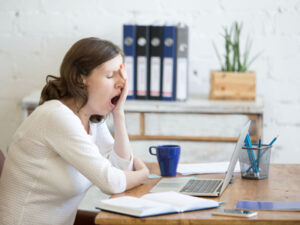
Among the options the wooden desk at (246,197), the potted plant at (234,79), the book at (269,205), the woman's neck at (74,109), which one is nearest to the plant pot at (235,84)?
the potted plant at (234,79)

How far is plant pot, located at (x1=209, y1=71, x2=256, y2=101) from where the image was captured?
254cm

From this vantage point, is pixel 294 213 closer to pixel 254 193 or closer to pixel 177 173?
pixel 254 193

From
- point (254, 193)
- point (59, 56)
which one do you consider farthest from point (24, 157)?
point (59, 56)

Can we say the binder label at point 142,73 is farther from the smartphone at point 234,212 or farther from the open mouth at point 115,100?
the smartphone at point 234,212

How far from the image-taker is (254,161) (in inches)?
63.3

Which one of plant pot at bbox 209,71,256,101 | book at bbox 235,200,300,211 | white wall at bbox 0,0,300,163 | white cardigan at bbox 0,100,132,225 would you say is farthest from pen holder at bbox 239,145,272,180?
white wall at bbox 0,0,300,163

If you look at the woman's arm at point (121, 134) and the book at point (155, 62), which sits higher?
the book at point (155, 62)

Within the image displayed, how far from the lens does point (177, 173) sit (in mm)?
1697

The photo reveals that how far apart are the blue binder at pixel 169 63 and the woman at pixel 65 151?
91 centimetres

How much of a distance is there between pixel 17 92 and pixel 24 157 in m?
1.49

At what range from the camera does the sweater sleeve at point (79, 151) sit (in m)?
1.45

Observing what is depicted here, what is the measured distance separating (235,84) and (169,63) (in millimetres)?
330

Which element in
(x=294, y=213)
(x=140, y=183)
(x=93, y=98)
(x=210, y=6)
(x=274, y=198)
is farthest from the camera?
(x=210, y=6)

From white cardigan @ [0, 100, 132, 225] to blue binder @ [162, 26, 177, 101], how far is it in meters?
1.04
